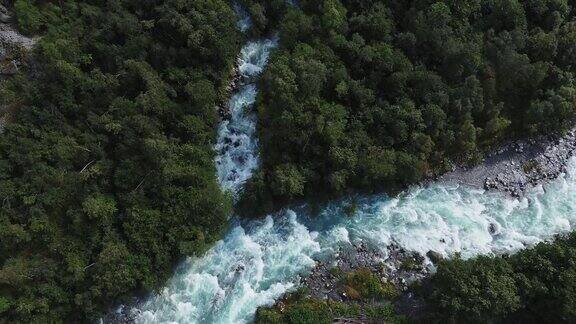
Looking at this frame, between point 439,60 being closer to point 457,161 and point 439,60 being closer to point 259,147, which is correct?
point 457,161

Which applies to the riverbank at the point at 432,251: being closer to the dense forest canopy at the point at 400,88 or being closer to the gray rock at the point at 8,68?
the dense forest canopy at the point at 400,88

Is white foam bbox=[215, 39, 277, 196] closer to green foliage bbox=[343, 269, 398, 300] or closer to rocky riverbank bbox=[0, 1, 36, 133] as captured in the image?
green foliage bbox=[343, 269, 398, 300]

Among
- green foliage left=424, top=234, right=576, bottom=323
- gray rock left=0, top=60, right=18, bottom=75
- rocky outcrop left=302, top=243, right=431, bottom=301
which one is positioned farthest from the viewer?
gray rock left=0, top=60, right=18, bottom=75

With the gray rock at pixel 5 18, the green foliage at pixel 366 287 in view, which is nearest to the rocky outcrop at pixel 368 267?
the green foliage at pixel 366 287

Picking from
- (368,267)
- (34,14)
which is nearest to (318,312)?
(368,267)

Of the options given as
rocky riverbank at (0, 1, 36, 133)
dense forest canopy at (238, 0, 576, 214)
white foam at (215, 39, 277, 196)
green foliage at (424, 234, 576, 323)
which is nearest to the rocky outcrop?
green foliage at (424, 234, 576, 323)

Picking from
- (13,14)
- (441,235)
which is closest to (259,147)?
(441,235)
